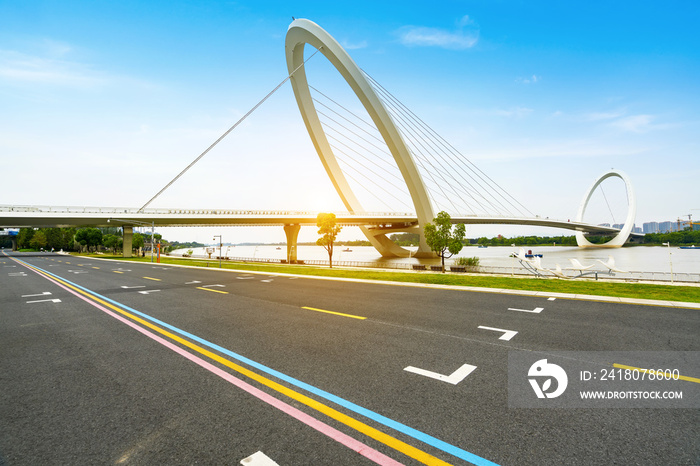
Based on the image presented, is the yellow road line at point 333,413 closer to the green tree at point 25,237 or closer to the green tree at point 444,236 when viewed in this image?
the green tree at point 444,236

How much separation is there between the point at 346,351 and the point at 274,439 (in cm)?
260

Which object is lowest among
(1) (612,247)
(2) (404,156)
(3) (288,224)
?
(1) (612,247)

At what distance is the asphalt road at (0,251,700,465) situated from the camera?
284 cm

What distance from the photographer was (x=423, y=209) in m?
45.5

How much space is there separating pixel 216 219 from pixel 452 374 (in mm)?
66970

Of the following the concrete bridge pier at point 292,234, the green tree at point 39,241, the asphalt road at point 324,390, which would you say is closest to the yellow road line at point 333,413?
the asphalt road at point 324,390

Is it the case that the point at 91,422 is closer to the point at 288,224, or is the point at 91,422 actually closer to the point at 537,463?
the point at 537,463

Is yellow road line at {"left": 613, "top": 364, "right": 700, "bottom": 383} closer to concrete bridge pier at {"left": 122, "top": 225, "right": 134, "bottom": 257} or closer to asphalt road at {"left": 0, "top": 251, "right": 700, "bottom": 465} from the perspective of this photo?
asphalt road at {"left": 0, "top": 251, "right": 700, "bottom": 465}

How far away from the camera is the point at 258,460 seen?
2.68 meters

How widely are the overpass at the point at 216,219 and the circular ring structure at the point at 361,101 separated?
8.68 m

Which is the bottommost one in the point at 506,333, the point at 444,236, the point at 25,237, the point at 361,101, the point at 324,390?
the point at 506,333

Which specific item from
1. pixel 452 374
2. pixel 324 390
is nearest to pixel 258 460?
pixel 324 390

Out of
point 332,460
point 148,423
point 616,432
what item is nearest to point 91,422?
point 148,423

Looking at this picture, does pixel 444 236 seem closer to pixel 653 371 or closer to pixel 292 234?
pixel 653 371
